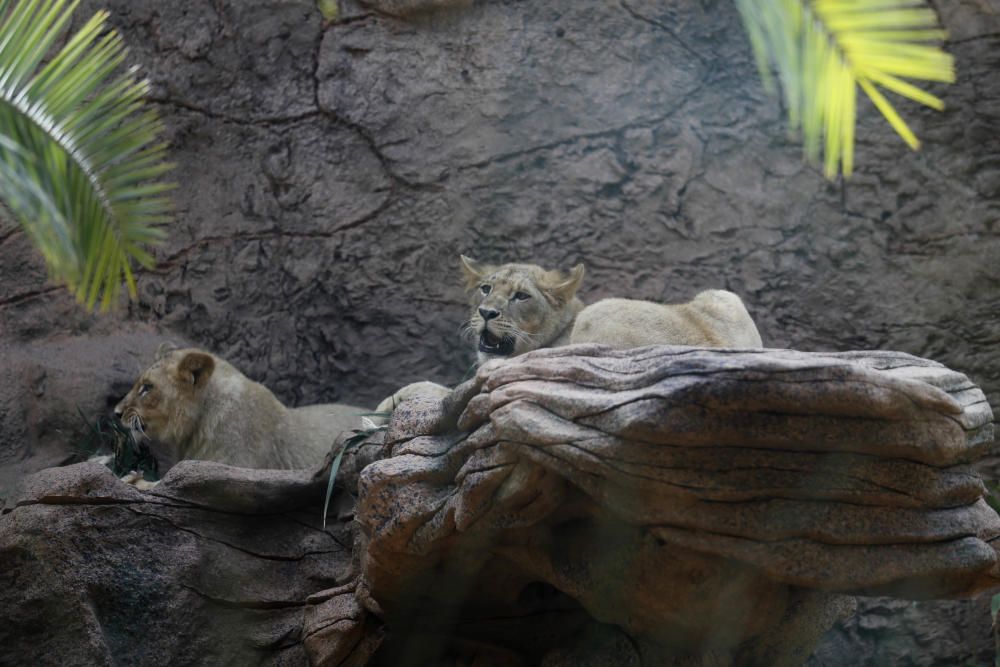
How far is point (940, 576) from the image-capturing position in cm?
442

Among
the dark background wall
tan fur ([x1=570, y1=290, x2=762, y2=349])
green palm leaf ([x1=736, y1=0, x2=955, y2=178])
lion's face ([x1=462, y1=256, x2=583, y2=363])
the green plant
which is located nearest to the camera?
green palm leaf ([x1=736, y1=0, x2=955, y2=178])

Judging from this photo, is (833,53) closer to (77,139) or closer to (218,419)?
(77,139)

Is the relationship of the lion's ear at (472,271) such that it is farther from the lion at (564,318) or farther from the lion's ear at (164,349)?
the lion's ear at (164,349)

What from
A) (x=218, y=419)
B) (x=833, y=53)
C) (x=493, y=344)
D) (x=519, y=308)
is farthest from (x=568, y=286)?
(x=833, y=53)

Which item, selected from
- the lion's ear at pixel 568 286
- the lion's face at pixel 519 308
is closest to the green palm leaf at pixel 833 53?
the lion's face at pixel 519 308

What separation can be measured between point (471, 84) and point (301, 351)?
99.5 inches

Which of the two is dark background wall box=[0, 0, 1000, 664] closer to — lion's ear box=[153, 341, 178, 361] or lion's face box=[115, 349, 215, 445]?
lion's ear box=[153, 341, 178, 361]

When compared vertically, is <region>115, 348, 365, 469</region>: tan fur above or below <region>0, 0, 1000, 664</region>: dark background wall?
below

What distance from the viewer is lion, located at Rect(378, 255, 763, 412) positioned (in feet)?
21.4

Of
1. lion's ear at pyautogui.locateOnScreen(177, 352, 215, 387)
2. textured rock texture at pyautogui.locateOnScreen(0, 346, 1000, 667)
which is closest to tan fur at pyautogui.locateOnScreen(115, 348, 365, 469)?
lion's ear at pyautogui.locateOnScreen(177, 352, 215, 387)

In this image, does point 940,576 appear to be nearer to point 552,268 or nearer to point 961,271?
point 961,271

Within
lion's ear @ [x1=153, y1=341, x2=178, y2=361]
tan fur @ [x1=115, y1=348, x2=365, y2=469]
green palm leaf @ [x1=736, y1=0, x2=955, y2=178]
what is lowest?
tan fur @ [x1=115, y1=348, x2=365, y2=469]

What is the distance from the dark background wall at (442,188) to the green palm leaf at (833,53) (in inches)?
237

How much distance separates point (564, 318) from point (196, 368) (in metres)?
2.68
